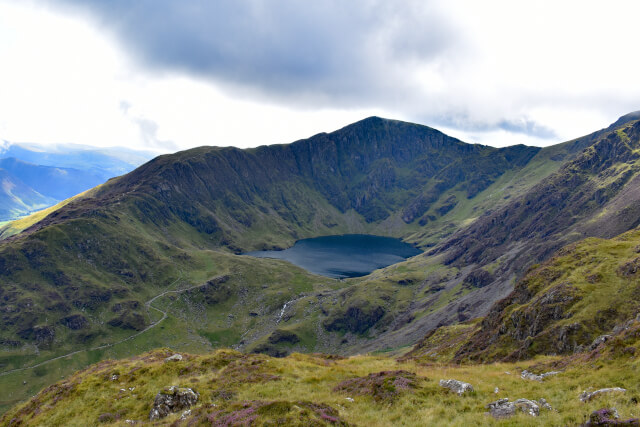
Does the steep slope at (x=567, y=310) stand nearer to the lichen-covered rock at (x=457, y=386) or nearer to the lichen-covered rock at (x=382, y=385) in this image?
the lichen-covered rock at (x=457, y=386)

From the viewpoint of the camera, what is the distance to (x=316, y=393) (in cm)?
2794

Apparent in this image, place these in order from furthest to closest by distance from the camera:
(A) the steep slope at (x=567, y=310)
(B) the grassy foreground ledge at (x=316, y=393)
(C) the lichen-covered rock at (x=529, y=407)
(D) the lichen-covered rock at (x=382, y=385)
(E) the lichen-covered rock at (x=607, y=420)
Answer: (A) the steep slope at (x=567, y=310), (D) the lichen-covered rock at (x=382, y=385), (B) the grassy foreground ledge at (x=316, y=393), (C) the lichen-covered rock at (x=529, y=407), (E) the lichen-covered rock at (x=607, y=420)

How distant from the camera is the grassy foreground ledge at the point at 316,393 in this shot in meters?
20.0

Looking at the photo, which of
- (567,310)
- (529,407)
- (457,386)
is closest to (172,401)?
(457,386)

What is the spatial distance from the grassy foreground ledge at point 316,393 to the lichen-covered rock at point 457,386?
45 cm

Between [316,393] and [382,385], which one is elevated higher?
[382,385]

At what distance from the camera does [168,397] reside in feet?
92.8

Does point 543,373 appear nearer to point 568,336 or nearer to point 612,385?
point 612,385

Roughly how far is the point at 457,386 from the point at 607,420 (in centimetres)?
1046

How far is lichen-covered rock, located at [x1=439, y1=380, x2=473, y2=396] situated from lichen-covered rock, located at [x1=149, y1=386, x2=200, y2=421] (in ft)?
→ 69.1

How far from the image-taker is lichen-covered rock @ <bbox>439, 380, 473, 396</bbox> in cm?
2411

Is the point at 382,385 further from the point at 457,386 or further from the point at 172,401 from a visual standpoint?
the point at 172,401

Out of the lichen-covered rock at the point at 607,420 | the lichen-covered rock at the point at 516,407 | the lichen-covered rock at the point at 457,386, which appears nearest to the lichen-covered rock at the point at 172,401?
the lichen-covered rock at the point at 457,386

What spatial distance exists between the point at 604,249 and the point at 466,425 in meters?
75.5
